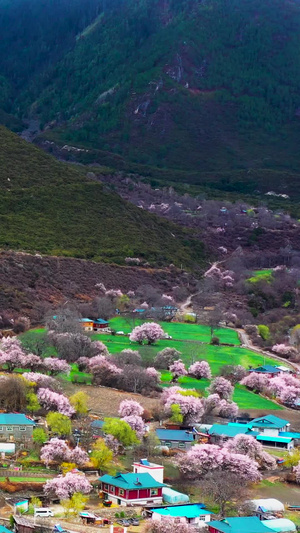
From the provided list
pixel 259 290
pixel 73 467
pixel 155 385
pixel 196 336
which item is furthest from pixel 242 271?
pixel 73 467

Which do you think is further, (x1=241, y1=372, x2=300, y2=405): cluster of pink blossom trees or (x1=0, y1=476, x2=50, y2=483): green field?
(x1=241, y1=372, x2=300, y2=405): cluster of pink blossom trees

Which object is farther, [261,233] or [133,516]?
[261,233]

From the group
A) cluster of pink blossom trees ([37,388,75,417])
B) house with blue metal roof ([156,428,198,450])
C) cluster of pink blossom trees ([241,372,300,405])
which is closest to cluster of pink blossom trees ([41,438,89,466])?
house with blue metal roof ([156,428,198,450])

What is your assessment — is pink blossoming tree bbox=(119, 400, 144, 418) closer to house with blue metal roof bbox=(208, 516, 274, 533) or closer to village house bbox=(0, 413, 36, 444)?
village house bbox=(0, 413, 36, 444)

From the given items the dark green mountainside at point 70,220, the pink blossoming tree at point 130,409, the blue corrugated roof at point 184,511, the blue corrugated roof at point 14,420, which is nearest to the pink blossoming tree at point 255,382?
the pink blossoming tree at point 130,409

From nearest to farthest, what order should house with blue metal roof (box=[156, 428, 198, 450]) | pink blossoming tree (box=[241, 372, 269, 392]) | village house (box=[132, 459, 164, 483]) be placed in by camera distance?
1. village house (box=[132, 459, 164, 483])
2. house with blue metal roof (box=[156, 428, 198, 450])
3. pink blossoming tree (box=[241, 372, 269, 392])

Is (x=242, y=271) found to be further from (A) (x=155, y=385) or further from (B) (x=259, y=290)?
(A) (x=155, y=385)
